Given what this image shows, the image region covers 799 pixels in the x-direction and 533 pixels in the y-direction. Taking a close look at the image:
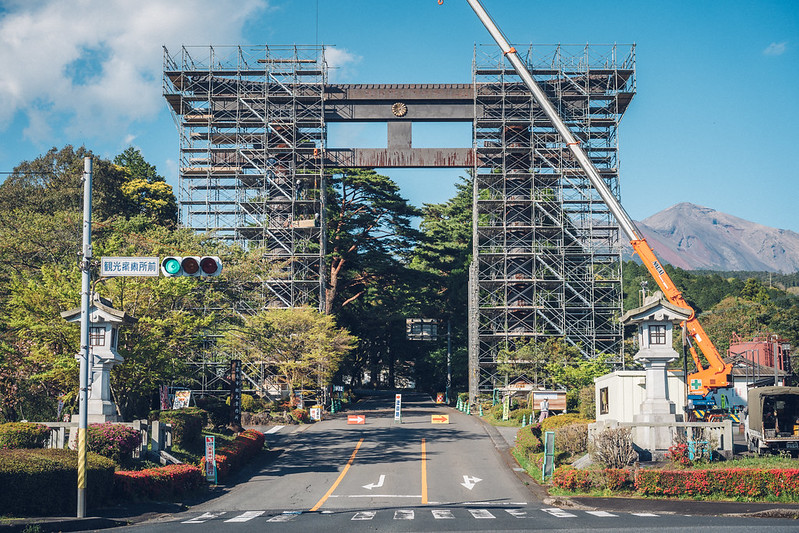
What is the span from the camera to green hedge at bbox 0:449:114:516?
18.6 m

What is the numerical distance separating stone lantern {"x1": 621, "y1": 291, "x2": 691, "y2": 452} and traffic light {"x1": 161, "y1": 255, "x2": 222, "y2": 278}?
52.8 feet

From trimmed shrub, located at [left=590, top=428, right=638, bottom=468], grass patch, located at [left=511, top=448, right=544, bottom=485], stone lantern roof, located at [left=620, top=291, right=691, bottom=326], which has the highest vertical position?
stone lantern roof, located at [left=620, top=291, right=691, bottom=326]

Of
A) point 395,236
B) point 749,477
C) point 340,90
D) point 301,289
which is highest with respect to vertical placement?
point 340,90

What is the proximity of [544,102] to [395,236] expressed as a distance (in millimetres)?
25781

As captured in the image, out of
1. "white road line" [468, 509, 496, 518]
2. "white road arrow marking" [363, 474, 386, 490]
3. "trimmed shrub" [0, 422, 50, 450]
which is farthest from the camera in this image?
"white road arrow marking" [363, 474, 386, 490]

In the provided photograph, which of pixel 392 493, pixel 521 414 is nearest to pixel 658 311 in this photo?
pixel 392 493

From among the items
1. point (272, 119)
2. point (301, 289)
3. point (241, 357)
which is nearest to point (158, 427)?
point (241, 357)

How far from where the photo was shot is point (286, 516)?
2048 cm

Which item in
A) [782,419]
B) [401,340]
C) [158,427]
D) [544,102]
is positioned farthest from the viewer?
[401,340]

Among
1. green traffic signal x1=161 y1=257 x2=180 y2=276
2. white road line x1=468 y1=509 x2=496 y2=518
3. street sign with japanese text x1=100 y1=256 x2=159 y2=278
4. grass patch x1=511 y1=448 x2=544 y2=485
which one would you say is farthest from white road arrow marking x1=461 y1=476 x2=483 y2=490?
street sign with japanese text x1=100 y1=256 x2=159 y2=278

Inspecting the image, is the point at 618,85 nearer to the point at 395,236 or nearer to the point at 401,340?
the point at 395,236

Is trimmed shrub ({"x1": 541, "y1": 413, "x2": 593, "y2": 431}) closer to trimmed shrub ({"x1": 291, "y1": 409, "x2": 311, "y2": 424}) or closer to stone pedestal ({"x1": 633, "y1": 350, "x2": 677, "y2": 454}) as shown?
stone pedestal ({"x1": 633, "y1": 350, "x2": 677, "y2": 454})

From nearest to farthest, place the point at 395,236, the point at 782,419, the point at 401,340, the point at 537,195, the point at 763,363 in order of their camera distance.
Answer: the point at 782,419 → the point at 537,195 → the point at 763,363 → the point at 395,236 → the point at 401,340

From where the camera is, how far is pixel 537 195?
6144 cm
